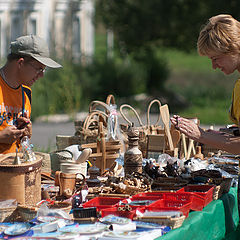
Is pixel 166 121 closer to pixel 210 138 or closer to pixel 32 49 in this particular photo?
pixel 210 138

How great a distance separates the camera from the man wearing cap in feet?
10.1

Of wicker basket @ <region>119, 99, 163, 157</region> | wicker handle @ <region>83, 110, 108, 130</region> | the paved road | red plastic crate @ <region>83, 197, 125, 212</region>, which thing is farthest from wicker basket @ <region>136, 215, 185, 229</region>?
the paved road

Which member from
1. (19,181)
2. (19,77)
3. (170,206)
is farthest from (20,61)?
(170,206)

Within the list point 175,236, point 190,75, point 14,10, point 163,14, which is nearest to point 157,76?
point 163,14

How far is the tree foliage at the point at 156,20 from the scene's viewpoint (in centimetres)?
1588

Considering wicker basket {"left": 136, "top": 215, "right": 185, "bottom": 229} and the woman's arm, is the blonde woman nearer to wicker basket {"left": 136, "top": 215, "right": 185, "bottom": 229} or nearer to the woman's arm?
the woman's arm

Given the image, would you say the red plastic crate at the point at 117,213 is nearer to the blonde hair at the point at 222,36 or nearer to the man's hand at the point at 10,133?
the man's hand at the point at 10,133

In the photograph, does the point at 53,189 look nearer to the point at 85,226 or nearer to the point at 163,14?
the point at 85,226

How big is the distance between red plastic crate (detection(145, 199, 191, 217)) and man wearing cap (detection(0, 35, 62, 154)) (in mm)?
889

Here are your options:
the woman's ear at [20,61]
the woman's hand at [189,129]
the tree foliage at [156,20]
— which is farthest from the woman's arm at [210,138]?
the tree foliage at [156,20]

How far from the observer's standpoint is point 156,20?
16031 mm

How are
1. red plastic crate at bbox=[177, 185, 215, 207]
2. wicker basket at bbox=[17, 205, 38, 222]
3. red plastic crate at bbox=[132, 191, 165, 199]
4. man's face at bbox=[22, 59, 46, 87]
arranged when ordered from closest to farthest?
wicker basket at bbox=[17, 205, 38, 222] → red plastic crate at bbox=[132, 191, 165, 199] → red plastic crate at bbox=[177, 185, 215, 207] → man's face at bbox=[22, 59, 46, 87]

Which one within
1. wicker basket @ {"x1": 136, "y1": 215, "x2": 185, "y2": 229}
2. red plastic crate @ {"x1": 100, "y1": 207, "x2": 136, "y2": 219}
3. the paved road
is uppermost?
red plastic crate @ {"x1": 100, "y1": 207, "x2": 136, "y2": 219}

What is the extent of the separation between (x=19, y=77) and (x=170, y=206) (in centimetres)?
124
